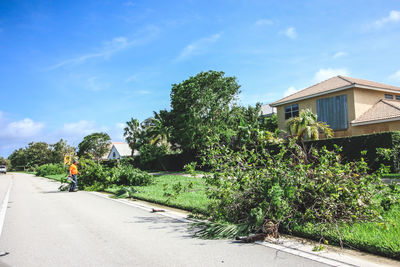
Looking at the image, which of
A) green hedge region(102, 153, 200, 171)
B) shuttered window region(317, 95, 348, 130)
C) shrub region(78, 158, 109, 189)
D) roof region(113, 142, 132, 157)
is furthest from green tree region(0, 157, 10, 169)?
shuttered window region(317, 95, 348, 130)

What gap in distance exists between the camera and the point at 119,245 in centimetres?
564

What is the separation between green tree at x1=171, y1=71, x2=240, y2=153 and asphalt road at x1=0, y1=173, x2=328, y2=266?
1973 cm

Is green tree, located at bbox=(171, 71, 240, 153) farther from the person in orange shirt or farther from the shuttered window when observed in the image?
the person in orange shirt

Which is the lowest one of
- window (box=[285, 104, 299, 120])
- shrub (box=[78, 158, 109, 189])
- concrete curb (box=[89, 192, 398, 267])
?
concrete curb (box=[89, 192, 398, 267])

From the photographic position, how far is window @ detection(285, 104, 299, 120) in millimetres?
30212

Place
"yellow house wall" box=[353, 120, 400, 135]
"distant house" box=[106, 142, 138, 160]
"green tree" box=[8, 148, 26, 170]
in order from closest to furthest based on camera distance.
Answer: "yellow house wall" box=[353, 120, 400, 135], "distant house" box=[106, 142, 138, 160], "green tree" box=[8, 148, 26, 170]

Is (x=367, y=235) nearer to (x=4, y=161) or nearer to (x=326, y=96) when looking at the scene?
(x=326, y=96)

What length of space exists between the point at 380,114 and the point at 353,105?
225cm

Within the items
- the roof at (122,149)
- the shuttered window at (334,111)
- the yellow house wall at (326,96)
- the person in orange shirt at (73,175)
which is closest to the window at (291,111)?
the yellow house wall at (326,96)

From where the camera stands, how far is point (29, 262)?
487 cm

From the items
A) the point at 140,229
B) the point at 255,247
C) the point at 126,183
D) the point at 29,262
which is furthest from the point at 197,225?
the point at 126,183

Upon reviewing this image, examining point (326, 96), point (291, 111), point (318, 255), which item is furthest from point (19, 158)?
point (318, 255)

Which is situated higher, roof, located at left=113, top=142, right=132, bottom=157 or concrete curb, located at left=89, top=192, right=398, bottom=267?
roof, located at left=113, top=142, right=132, bottom=157

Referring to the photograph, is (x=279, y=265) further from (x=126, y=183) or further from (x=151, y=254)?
(x=126, y=183)
